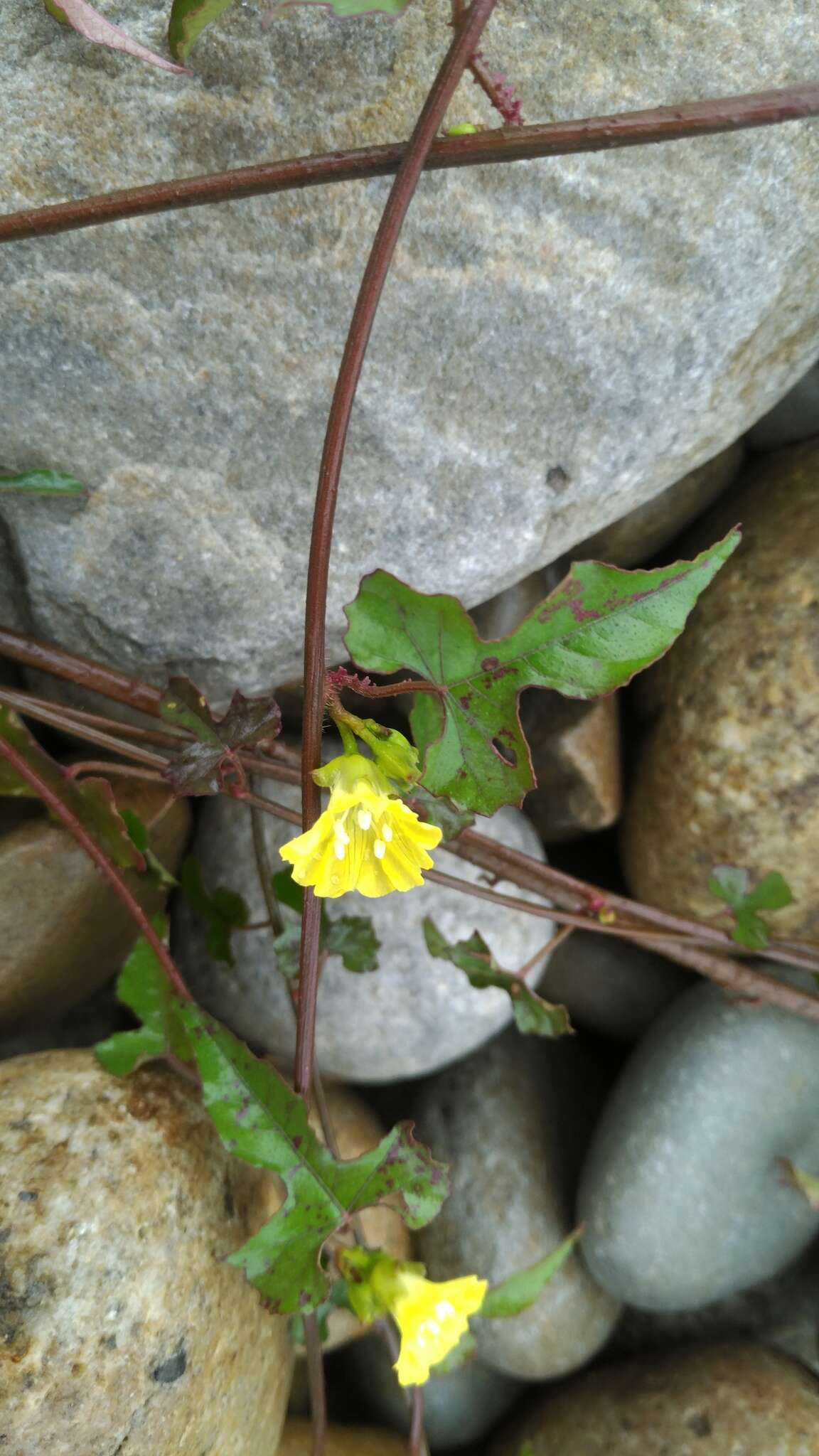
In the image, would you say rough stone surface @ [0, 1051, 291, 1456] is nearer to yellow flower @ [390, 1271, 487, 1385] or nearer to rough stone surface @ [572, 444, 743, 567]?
yellow flower @ [390, 1271, 487, 1385]

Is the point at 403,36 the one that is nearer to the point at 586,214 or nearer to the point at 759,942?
the point at 586,214

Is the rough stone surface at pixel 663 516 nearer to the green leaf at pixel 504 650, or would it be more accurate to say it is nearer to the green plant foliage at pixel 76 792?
the green leaf at pixel 504 650

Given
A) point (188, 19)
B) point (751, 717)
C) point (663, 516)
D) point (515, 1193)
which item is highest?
point (188, 19)

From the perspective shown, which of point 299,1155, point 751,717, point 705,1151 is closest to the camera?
point 299,1155

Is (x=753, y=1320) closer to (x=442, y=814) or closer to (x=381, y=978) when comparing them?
(x=381, y=978)

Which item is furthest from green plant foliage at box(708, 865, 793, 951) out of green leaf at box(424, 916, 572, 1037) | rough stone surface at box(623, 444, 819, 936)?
green leaf at box(424, 916, 572, 1037)

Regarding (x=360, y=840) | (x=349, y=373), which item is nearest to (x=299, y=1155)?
(x=360, y=840)

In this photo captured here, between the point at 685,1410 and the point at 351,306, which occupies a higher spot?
the point at 351,306
